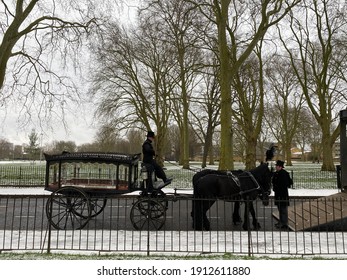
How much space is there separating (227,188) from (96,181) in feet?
12.5

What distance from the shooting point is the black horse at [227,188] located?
858 cm

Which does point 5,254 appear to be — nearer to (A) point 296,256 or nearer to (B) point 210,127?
(A) point 296,256

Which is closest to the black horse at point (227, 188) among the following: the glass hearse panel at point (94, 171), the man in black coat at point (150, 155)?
the man in black coat at point (150, 155)

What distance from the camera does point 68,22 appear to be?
17391mm

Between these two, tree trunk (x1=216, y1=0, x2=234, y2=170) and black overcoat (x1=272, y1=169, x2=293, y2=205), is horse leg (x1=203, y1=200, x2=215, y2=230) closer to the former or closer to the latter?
black overcoat (x1=272, y1=169, x2=293, y2=205)

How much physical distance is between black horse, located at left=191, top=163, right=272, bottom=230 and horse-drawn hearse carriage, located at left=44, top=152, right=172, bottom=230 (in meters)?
1.05

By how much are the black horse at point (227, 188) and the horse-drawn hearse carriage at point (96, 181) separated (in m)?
1.05

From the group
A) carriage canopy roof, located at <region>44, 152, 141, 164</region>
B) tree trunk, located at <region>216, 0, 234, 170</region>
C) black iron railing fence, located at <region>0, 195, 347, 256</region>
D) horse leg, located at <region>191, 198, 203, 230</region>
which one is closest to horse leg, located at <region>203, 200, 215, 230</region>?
horse leg, located at <region>191, 198, 203, 230</region>

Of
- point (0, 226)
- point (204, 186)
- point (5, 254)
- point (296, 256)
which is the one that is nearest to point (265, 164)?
point (204, 186)

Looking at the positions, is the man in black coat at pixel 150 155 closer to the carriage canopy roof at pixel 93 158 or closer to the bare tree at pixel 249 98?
the carriage canopy roof at pixel 93 158

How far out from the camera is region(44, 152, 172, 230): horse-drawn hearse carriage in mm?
9180

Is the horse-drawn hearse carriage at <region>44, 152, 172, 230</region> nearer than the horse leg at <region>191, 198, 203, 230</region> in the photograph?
No

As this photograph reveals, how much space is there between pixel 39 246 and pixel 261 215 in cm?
733
